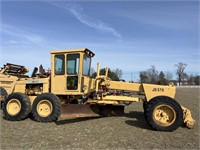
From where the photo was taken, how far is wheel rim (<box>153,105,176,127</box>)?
8.97 meters

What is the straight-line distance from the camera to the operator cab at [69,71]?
1106 centimetres

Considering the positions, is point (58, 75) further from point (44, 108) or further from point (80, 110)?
point (80, 110)

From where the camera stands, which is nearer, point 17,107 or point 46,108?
point 46,108

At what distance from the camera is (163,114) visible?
9.09 m

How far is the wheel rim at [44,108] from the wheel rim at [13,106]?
104cm

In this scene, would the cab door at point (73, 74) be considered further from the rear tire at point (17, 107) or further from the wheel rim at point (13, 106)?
the wheel rim at point (13, 106)

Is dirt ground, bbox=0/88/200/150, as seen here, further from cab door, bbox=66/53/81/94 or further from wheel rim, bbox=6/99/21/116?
cab door, bbox=66/53/81/94

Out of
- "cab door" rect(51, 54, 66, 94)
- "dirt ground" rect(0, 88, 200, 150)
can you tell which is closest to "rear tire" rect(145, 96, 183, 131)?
"dirt ground" rect(0, 88, 200, 150)

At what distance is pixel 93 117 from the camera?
11273mm

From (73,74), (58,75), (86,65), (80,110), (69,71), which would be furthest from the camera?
(86,65)

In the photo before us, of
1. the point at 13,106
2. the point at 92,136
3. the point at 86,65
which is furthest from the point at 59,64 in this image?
the point at 92,136

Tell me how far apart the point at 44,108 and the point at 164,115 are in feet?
15.4

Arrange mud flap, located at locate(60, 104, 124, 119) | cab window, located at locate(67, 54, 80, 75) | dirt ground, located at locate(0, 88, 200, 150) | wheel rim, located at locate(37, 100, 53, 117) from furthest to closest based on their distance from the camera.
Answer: cab window, located at locate(67, 54, 80, 75)
wheel rim, located at locate(37, 100, 53, 117)
mud flap, located at locate(60, 104, 124, 119)
dirt ground, located at locate(0, 88, 200, 150)

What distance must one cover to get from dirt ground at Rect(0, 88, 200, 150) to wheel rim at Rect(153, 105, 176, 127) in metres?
0.39
